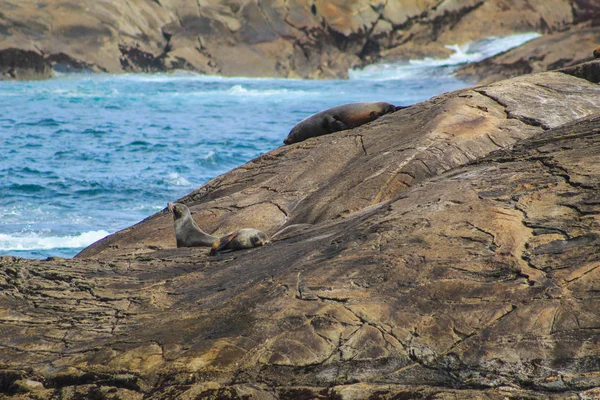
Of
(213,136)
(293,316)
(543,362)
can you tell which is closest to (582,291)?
(543,362)

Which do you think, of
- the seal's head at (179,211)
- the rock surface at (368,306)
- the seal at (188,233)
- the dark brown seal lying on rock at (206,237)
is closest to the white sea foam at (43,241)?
the dark brown seal lying on rock at (206,237)

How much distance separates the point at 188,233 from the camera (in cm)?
721

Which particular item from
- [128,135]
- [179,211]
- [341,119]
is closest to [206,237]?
[179,211]

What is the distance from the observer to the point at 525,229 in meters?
4.73

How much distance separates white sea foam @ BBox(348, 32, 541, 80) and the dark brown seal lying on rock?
110ft

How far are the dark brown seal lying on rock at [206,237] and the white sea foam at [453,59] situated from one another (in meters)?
33.6

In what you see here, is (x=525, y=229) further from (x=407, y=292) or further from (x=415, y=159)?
(x=415, y=159)

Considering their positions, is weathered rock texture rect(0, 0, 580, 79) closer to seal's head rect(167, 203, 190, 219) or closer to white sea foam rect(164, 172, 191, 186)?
white sea foam rect(164, 172, 191, 186)

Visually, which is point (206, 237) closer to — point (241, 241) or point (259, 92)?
point (241, 241)

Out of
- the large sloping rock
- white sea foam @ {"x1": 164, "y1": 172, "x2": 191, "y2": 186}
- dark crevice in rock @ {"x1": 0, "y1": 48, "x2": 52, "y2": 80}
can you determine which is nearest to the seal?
the large sloping rock

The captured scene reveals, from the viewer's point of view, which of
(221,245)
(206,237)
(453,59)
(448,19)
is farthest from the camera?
(448,19)

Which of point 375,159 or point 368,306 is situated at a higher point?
point 375,159

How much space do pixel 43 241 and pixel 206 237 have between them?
518cm

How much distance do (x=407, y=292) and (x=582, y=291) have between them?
2.99ft
